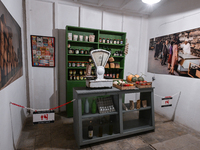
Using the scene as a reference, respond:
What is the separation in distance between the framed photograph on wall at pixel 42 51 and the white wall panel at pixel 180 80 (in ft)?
9.96

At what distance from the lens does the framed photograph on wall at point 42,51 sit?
320cm

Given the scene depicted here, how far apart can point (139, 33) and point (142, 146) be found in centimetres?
Result: 336

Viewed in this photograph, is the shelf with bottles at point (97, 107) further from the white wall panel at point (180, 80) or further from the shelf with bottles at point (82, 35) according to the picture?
the white wall panel at point (180, 80)

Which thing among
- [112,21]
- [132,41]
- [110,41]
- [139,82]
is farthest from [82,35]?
[139,82]

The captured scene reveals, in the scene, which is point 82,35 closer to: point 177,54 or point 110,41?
point 110,41

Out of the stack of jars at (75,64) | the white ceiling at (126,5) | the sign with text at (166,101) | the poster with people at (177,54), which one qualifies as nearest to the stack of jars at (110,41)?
the stack of jars at (75,64)

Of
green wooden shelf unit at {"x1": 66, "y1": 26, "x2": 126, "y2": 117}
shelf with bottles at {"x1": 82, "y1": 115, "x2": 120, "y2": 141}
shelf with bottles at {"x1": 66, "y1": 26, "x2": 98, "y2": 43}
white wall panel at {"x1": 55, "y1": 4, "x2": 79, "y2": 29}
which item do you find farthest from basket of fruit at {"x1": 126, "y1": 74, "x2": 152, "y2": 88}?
white wall panel at {"x1": 55, "y1": 4, "x2": 79, "y2": 29}

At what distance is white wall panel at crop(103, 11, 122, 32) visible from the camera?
3787 millimetres

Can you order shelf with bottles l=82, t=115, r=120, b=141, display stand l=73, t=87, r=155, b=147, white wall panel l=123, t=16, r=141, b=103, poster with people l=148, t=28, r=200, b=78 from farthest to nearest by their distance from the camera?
1. white wall panel l=123, t=16, r=141, b=103
2. poster with people l=148, t=28, r=200, b=78
3. shelf with bottles l=82, t=115, r=120, b=141
4. display stand l=73, t=87, r=155, b=147

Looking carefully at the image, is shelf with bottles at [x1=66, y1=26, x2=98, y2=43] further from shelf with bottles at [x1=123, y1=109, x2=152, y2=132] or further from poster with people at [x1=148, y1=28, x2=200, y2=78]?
shelf with bottles at [x1=123, y1=109, x2=152, y2=132]

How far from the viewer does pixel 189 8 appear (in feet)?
9.40

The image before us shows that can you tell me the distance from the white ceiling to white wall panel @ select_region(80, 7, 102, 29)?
6.3 inches

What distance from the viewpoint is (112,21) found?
3869 mm

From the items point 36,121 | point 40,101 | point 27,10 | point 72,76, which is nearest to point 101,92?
point 36,121
